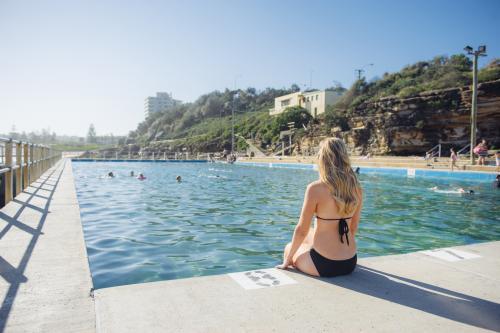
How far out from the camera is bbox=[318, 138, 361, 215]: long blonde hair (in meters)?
3.05

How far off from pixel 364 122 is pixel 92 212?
33058 mm

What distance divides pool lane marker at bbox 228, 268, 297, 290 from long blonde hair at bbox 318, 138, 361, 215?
750mm

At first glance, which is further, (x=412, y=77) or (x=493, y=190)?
(x=412, y=77)

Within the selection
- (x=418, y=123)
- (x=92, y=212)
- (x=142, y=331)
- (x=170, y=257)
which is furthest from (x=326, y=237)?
(x=418, y=123)

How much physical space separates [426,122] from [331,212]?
32442 mm

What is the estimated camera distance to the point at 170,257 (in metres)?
4.89

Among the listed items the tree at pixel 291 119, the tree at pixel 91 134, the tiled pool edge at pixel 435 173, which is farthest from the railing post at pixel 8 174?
the tree at pixel 91 134

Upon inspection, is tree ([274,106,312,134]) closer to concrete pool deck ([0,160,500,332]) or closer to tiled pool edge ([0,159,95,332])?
tiled pool edge ([0,159,95,332])

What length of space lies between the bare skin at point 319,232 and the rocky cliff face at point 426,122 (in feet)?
Answer: 100

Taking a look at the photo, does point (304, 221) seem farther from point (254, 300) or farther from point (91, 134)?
point (91, 134)

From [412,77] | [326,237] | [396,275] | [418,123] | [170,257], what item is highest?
[412,77]

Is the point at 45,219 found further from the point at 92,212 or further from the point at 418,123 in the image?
the point at 418,123

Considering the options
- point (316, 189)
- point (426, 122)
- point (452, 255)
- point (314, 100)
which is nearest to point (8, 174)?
point (316, 189)

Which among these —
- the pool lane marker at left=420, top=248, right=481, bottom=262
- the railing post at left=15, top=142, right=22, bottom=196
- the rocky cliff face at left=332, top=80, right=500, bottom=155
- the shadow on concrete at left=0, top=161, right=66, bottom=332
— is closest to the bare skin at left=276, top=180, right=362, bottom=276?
the pool lane marker at left=420, top=248, right=481, bottom=262
